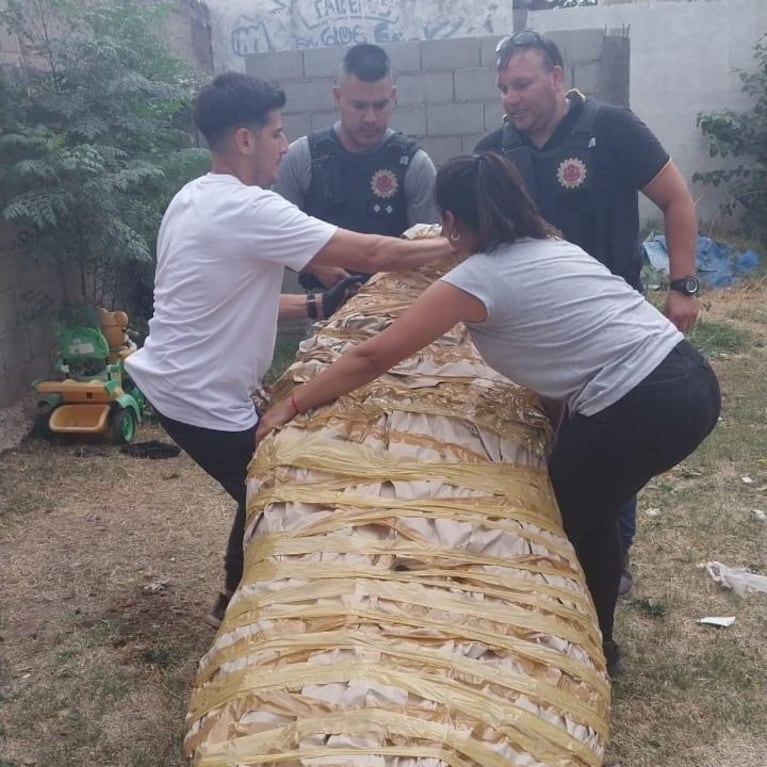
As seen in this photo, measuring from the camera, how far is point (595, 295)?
2336mm

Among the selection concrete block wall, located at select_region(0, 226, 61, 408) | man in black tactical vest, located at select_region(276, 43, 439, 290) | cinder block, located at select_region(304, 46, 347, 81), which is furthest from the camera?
cinder block, located at select_region(304, 46, 347, 81)

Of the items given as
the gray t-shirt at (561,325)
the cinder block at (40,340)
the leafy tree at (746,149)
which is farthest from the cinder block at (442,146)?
the leafy tree at (746,149)

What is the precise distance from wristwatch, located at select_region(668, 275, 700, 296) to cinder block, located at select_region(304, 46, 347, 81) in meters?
4.19

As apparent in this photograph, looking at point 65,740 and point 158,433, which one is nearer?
point 65,740

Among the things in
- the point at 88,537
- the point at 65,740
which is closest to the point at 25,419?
the point at 88,537

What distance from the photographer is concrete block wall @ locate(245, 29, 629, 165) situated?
266 inches

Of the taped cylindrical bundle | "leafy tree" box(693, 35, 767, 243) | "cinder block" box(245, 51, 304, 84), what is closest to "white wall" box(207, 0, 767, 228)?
"leafy tree" box(693, 35, 767, 243)

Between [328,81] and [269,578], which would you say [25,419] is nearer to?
[328,81]

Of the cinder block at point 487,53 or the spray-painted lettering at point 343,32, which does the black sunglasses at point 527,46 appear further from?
the spray-painted lettering at point 343,32

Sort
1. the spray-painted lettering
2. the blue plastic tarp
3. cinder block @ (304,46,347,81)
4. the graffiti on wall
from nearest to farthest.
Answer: cinder block @ (304,46,347,81)
the blue plastic tarp
the graffiti on wall
the spray-painted lettering

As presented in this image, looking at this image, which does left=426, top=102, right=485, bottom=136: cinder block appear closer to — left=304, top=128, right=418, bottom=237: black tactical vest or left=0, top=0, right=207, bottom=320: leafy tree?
left=0, top=0, right=207, bottom=320: leafy tree

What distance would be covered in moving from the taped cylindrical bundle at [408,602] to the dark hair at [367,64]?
1451 mm

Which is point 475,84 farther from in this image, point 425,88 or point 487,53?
point 425,88

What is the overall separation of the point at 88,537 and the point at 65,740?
1621mm
